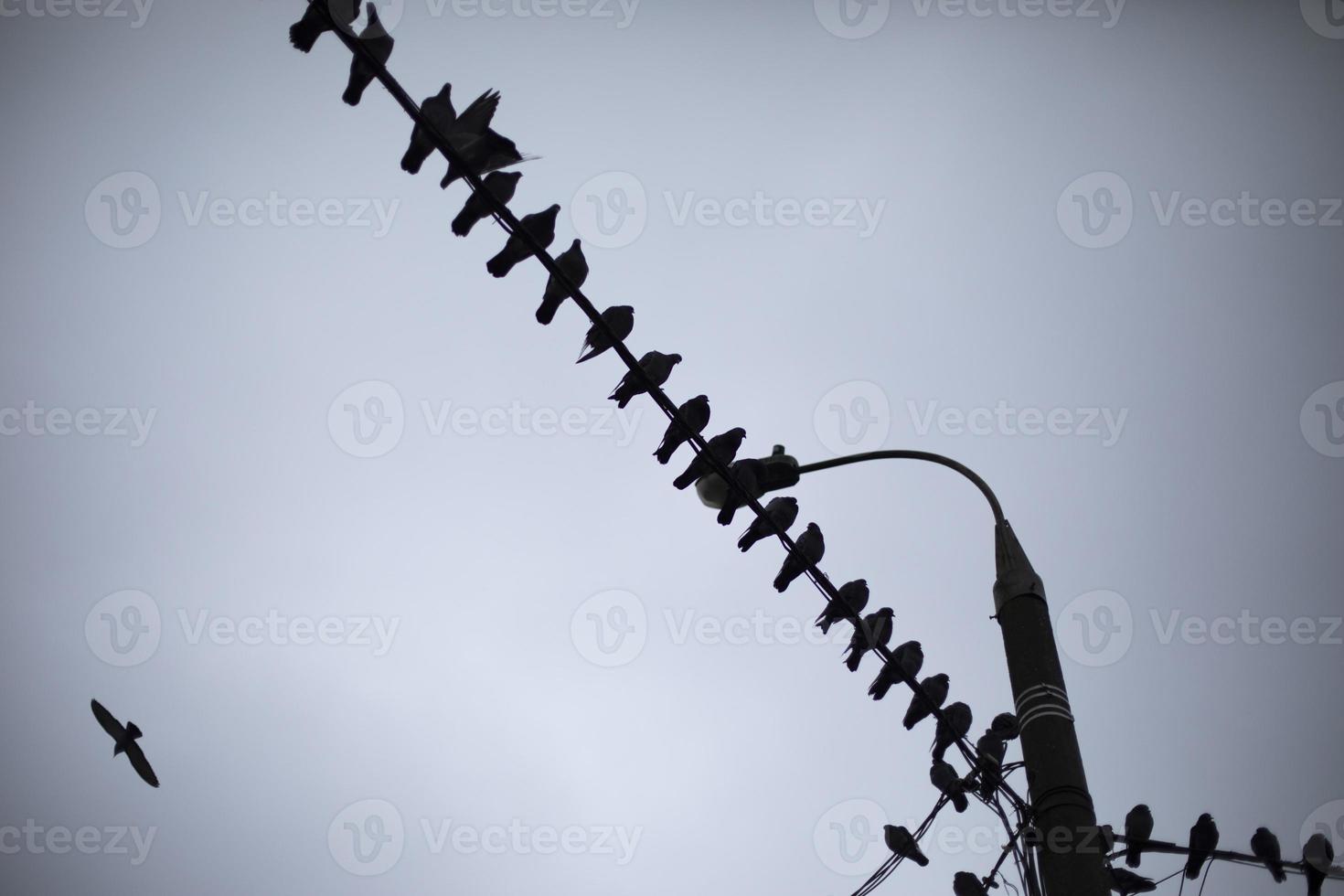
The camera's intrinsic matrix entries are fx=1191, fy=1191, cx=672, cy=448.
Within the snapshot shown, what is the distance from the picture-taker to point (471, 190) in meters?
5.12

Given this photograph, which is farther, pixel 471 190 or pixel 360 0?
pixel 471 190

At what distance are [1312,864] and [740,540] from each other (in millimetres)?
3332

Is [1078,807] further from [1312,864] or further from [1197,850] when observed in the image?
[1312,864]

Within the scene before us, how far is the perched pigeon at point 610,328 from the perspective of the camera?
5.74 metres

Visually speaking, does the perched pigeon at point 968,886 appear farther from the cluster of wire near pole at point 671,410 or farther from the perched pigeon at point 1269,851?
the perched pigeon at point 1269,851

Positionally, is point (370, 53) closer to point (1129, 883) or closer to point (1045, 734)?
point (1045, 734)

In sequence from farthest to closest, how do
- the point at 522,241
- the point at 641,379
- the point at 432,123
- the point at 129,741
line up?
the point at 129,741 < the point at 641,379 < the point at 522,241 < the point at 432,123

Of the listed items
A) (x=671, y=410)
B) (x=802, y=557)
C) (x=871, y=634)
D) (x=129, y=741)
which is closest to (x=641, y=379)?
(x=671, y=410)

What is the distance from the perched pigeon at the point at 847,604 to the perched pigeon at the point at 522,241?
2.57 m

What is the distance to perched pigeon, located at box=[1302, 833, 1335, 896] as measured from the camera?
19.9 feet

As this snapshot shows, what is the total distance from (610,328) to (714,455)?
36.3 inches

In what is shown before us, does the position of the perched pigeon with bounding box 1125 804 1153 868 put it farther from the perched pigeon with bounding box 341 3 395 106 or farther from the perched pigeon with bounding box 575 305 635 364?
the perched pigeon with bounding box 341 3 395 106

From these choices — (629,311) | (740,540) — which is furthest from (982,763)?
(629,311)

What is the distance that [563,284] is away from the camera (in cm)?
545
